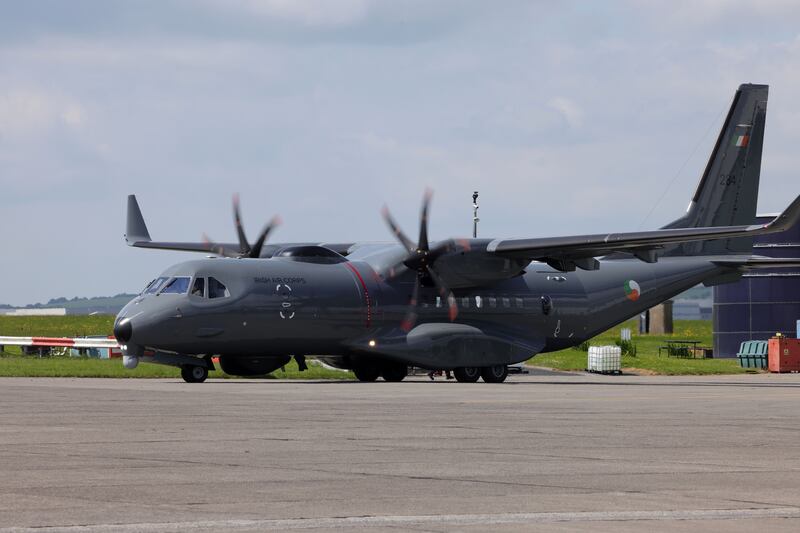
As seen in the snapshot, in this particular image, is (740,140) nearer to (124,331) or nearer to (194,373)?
(194,373)

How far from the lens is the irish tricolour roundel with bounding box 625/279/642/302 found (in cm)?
4106

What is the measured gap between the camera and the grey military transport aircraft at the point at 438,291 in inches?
1345

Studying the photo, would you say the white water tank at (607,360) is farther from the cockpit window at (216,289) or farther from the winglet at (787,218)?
the cockpit window at (216,289)

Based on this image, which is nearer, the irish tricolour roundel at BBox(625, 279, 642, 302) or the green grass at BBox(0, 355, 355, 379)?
the green grass at BBox(0, 355, 355, 379)

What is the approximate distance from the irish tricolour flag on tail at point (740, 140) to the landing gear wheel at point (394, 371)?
13.4 meters

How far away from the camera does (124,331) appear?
33.2 m

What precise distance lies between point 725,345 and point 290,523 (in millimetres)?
55210

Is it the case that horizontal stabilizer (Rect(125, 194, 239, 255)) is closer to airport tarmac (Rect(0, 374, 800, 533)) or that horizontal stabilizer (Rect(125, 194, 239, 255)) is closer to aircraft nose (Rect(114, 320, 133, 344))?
aircraft nose (Rect(114, 320, 133, 344))

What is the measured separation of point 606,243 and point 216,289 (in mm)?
10529

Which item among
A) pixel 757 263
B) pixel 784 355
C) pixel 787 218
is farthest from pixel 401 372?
pixel 784 355

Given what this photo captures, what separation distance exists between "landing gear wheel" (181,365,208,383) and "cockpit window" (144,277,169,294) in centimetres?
227

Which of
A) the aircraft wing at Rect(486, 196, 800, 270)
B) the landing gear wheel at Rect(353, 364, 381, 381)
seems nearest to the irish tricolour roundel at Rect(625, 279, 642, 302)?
the aircraft wing at Rect(486, 196, 800, 270)

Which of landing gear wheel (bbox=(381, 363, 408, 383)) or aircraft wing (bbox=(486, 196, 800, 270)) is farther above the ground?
aircraft wing (bbox=(486, 196, 800, 270))

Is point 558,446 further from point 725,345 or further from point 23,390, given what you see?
point 725,345
